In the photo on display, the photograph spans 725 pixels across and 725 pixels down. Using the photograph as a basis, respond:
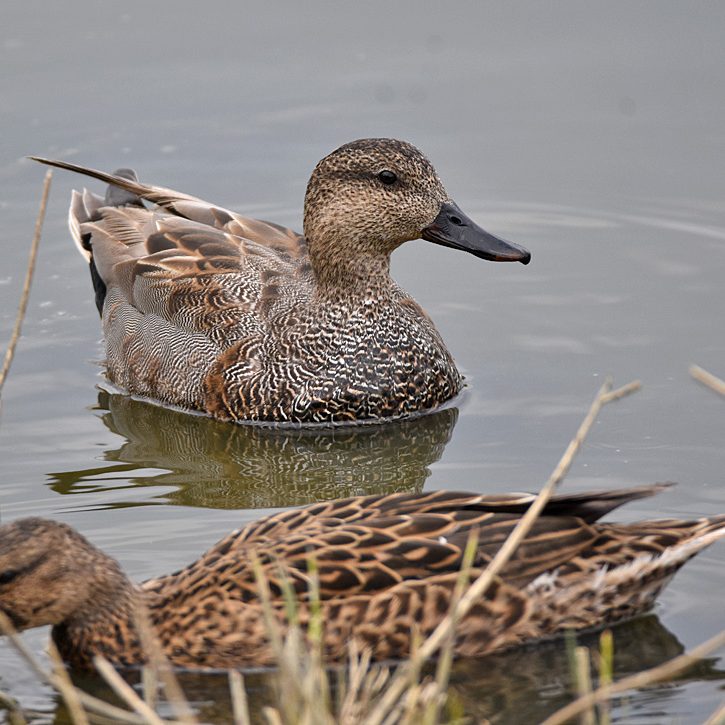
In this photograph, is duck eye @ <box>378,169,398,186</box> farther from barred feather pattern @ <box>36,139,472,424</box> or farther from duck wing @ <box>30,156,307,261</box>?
duck wing @ <box>30,156,307,261</box>

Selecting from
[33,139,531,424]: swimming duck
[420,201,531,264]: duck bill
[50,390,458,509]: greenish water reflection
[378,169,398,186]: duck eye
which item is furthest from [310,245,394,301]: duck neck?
[50,390,458,509]: greenish water reflection

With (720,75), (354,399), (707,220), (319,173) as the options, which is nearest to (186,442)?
(354,399)

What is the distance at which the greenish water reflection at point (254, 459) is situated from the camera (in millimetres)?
8711

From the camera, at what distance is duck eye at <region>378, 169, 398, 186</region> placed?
31.7 feet

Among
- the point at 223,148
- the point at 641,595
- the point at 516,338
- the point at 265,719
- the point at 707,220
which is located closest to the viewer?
the point at 265,719

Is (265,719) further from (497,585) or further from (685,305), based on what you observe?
(685,305)

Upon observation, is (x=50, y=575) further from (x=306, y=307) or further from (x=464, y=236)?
(x=464, y=236)

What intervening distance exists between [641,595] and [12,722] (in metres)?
2.50

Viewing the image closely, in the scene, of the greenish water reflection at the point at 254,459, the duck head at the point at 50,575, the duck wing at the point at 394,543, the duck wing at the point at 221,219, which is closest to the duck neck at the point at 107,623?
the duck head at the point at 50,575

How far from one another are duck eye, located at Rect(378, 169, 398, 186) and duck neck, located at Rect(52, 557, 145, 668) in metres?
3.60

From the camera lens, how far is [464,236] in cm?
972

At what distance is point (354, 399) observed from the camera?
9.61 meters

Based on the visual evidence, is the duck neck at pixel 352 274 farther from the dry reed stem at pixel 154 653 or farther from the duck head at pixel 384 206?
the dry reed stem at pixel 154 653

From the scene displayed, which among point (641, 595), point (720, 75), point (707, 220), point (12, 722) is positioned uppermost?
point (720, 75)
